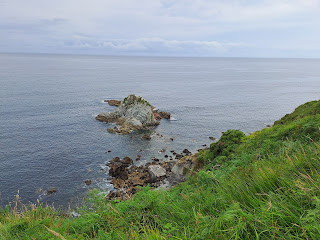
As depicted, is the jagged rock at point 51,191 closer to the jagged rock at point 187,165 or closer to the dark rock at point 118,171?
the dark rock at point 118,171

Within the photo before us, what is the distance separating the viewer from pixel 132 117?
208 ft

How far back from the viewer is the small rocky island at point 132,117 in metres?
60.8

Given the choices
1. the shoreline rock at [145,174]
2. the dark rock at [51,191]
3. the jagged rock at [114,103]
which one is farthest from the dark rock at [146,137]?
the jagged rock at [114,103]

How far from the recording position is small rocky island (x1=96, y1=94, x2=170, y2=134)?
60.8 meters

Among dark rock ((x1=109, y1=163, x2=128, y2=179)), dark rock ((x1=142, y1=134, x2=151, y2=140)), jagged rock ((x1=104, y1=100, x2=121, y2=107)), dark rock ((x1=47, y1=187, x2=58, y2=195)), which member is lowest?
dark rock ((x1=47, y1=187, x2=58, y2=195))

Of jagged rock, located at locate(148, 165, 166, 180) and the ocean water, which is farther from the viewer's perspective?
jagged rock, located at locate(148, 165, 166, 180)

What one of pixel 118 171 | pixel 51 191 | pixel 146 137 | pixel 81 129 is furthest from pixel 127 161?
pixel 81 129

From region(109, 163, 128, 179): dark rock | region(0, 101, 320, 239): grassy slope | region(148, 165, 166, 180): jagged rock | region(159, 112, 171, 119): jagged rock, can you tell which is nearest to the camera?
region(0, 101, 320, 239): grassy slope

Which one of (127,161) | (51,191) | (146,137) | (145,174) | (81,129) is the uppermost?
(81,129)

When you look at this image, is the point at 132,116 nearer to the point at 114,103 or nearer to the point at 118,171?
the point at 114,103

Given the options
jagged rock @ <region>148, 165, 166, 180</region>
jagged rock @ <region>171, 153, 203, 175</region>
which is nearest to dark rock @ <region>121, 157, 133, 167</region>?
jagged rock @ <region>148, 165, 166, 180</region>

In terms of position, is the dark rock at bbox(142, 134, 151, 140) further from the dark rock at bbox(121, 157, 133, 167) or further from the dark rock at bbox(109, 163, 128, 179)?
the dark rock at bbox(109, 163, 128, 179)

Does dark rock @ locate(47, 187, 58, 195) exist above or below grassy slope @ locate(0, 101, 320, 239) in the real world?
below

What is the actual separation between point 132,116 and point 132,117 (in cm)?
58
